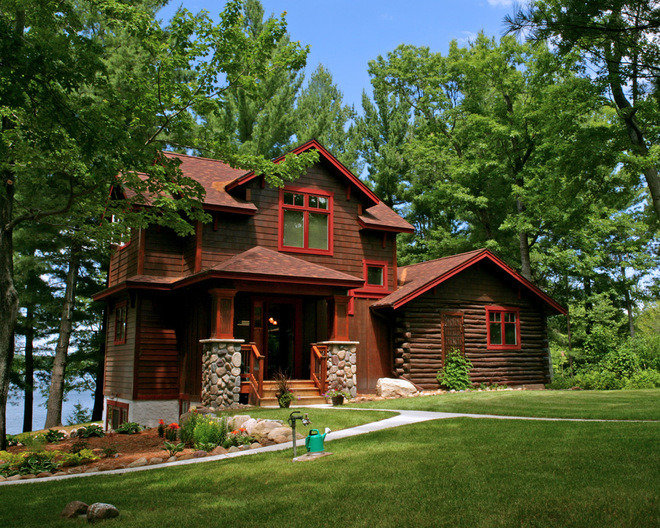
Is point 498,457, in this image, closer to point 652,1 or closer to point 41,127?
point 652,1

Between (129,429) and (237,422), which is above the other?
(237,422)

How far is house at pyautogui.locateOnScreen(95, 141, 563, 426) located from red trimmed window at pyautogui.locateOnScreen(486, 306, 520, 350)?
6 centimetres

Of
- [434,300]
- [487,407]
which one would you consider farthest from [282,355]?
[487,407]

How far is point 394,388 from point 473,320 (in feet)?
14.0

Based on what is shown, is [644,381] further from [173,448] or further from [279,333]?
[173,448]

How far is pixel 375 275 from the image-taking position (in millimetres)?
19359

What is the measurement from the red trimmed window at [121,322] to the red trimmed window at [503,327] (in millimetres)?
11731

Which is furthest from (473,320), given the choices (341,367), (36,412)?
(36,412)

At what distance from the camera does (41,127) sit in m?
9.58

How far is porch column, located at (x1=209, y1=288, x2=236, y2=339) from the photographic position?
1402cm

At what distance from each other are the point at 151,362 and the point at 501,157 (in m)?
19.0

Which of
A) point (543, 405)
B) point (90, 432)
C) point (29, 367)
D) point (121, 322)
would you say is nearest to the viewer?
point (543, 405)

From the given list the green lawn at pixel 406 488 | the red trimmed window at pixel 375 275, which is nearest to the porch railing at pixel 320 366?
the red trimmed window at pixel 375 275

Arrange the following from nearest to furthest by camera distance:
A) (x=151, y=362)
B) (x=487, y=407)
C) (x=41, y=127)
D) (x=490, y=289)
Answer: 1. (x=41, y=127)
2. (x=487, y=407)
3. (x=151, y=362)
4. (x=490, y=289)
